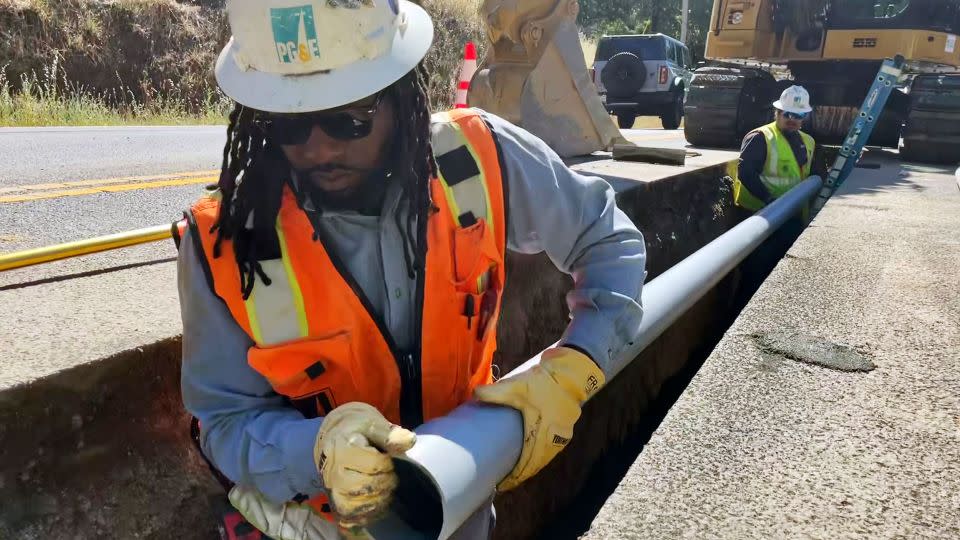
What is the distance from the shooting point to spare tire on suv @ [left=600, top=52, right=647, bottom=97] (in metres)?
17.2

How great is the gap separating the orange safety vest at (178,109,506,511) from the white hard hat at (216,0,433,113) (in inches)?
8.5

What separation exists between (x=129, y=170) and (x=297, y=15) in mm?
5180

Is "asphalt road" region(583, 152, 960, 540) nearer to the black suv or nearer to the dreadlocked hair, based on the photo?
the dreadlocked hair

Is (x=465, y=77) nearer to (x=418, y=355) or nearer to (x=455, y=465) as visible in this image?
(x=418, y=355)

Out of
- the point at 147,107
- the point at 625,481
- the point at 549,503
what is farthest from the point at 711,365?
the point at 147,107

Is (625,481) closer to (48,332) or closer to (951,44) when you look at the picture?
(48,332)

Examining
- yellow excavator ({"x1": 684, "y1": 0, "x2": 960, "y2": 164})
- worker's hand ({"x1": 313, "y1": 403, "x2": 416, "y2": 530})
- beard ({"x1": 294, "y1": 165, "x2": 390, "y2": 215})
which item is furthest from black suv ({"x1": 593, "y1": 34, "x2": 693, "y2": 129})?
worker's hand ({"x1": 313, "y1": 403, "x2": 416, "y2": 530})

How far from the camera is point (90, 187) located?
496cm

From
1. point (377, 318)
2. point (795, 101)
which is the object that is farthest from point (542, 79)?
point (377, 318)

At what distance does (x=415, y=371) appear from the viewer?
1665 millimetres

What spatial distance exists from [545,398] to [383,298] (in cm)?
42

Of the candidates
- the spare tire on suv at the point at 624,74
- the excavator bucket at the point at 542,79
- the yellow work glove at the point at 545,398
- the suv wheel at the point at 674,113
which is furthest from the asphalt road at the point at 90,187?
the suv wheel at the point at 674,113

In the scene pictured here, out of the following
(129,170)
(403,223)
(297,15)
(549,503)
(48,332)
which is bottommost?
(549,503)

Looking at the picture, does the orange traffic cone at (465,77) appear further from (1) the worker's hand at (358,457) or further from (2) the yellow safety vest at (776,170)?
(1) the worker's hand at (358,457)
